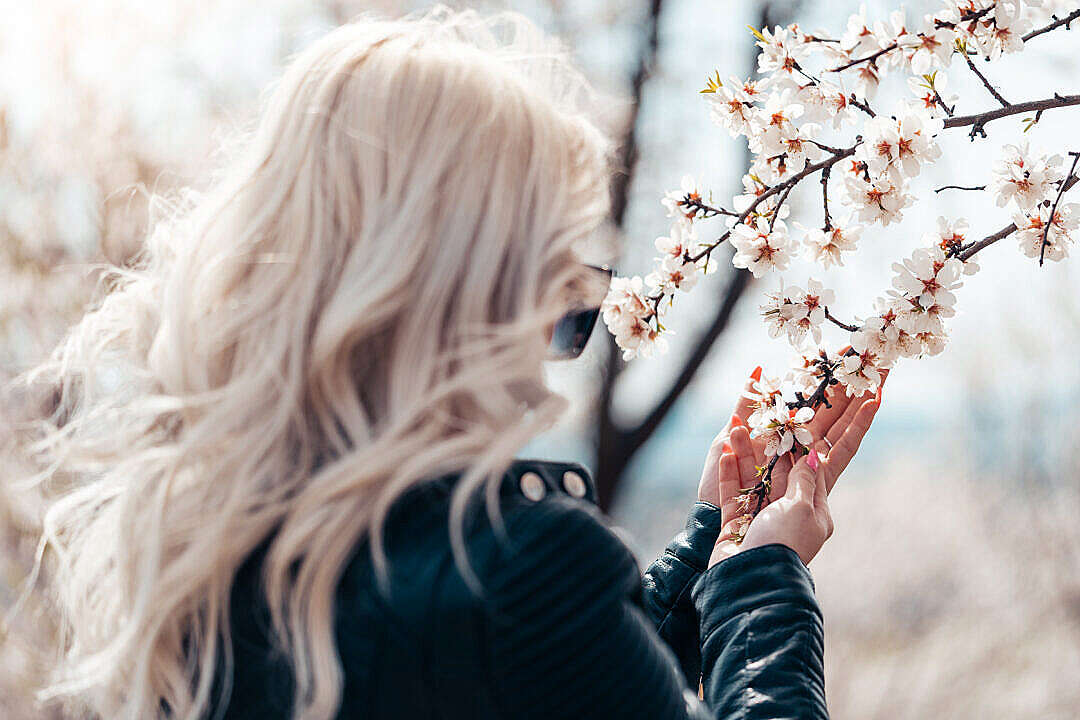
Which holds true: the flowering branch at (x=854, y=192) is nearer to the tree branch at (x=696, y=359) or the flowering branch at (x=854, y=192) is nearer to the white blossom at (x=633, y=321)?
the white blossom at (x=633, y=321)

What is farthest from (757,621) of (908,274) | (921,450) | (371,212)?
(921,450)

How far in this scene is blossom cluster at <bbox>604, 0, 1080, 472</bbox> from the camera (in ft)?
2.98

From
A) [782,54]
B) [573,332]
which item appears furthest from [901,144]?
[573,332]

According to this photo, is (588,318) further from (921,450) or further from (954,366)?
(921,450)

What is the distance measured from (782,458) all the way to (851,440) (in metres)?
0.09

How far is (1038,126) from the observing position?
0.93 meters

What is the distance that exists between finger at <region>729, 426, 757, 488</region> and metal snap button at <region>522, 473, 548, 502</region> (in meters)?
0.46

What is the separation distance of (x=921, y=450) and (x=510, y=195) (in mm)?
3804

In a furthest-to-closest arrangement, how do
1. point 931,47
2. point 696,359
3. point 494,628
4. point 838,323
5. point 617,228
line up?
1. point 696,359
2. point 617,228
3. point 838,323
4. point 931,47
5. point 494,628

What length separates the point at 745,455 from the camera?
1.09m

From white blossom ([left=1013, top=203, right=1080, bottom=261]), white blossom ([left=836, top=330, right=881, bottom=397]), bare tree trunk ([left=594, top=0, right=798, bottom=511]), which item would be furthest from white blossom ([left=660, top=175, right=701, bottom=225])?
bare tree trunk ([left=594, top=0, right=798, bottom=511])

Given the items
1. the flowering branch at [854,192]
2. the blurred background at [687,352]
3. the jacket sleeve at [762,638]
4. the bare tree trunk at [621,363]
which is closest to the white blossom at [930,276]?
the flowering branch at [854,192]

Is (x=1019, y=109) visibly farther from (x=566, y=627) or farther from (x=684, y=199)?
(x=566, y=627)

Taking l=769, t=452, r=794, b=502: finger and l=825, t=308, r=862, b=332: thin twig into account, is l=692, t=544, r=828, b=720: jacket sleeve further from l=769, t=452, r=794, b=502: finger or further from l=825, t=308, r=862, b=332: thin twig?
l=825, t=308, r=862, b=332: thin twig
